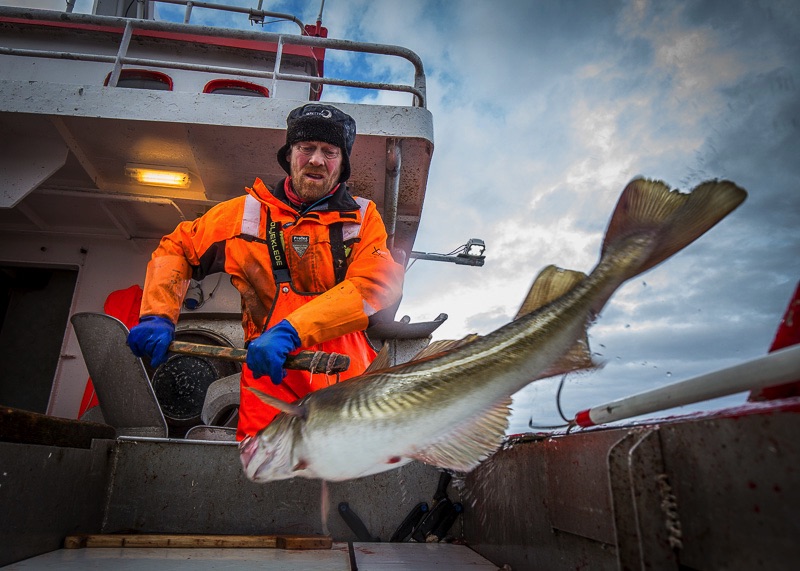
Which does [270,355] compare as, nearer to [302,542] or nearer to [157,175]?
[302,542]

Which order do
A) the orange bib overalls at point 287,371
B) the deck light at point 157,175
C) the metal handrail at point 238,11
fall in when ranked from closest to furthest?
the orange bib overalls at point 287,371 → the deck light at point 157,175 → the metal handrail at point 238,11

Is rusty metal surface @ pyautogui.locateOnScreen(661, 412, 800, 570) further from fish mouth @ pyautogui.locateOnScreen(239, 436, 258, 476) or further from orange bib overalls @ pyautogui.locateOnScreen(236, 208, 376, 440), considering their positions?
orange bib overalls @ pyautogui.locateOnScreen(236, 208, 376, 440)

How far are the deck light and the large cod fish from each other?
4.76 metres

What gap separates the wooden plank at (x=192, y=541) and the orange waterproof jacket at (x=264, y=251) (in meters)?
1.15

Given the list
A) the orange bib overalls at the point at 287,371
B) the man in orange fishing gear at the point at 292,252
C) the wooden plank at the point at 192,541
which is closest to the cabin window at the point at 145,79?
the man in orange fishing gear at the point at 292,252

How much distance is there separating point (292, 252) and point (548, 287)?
158cm

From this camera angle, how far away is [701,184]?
125 centimetres

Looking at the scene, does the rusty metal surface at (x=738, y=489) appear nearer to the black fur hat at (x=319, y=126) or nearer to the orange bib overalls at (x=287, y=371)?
the orange bib overalls at (x=287, y=371)

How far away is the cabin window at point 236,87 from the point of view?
710 cm

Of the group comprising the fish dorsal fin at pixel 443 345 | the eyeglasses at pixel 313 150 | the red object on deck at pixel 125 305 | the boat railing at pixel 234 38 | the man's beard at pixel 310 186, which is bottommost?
the fish dorsal fin at pixel 443 345

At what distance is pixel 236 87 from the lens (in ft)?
23.9

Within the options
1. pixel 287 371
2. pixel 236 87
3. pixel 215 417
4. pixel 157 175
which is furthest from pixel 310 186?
pixel 236 87

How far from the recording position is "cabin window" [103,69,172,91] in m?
7.09

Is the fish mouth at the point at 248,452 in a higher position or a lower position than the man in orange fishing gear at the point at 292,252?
lower
